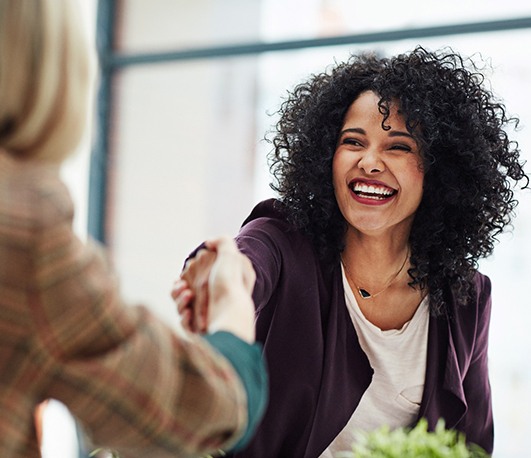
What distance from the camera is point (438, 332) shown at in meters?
2.10

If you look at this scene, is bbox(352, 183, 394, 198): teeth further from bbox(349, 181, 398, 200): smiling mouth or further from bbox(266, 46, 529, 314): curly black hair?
bbox(266, 46, 529, 314): curly black hair

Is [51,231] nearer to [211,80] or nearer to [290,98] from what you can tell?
[290,98]

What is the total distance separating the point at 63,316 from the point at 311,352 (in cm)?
102

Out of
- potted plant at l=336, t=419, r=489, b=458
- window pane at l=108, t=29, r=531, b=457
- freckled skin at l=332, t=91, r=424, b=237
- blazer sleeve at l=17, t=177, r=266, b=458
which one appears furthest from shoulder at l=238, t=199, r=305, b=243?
window pane at l=108, t=29, r=531, b=457

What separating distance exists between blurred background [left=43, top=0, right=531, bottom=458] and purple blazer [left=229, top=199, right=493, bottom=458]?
1371 mm

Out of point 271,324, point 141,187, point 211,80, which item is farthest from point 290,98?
point 141,187

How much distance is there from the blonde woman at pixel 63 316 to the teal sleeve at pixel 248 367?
43 mm

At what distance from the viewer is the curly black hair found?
6.89 feet

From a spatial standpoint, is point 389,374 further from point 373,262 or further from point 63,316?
point 63,316

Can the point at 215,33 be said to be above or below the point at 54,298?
above

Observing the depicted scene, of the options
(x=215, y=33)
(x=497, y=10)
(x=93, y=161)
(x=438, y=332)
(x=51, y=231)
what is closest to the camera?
(x=51, y=231)

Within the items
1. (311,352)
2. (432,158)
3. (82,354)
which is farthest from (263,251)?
(82,354)

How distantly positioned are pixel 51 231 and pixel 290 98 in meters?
1.44

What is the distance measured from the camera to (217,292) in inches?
53.5
